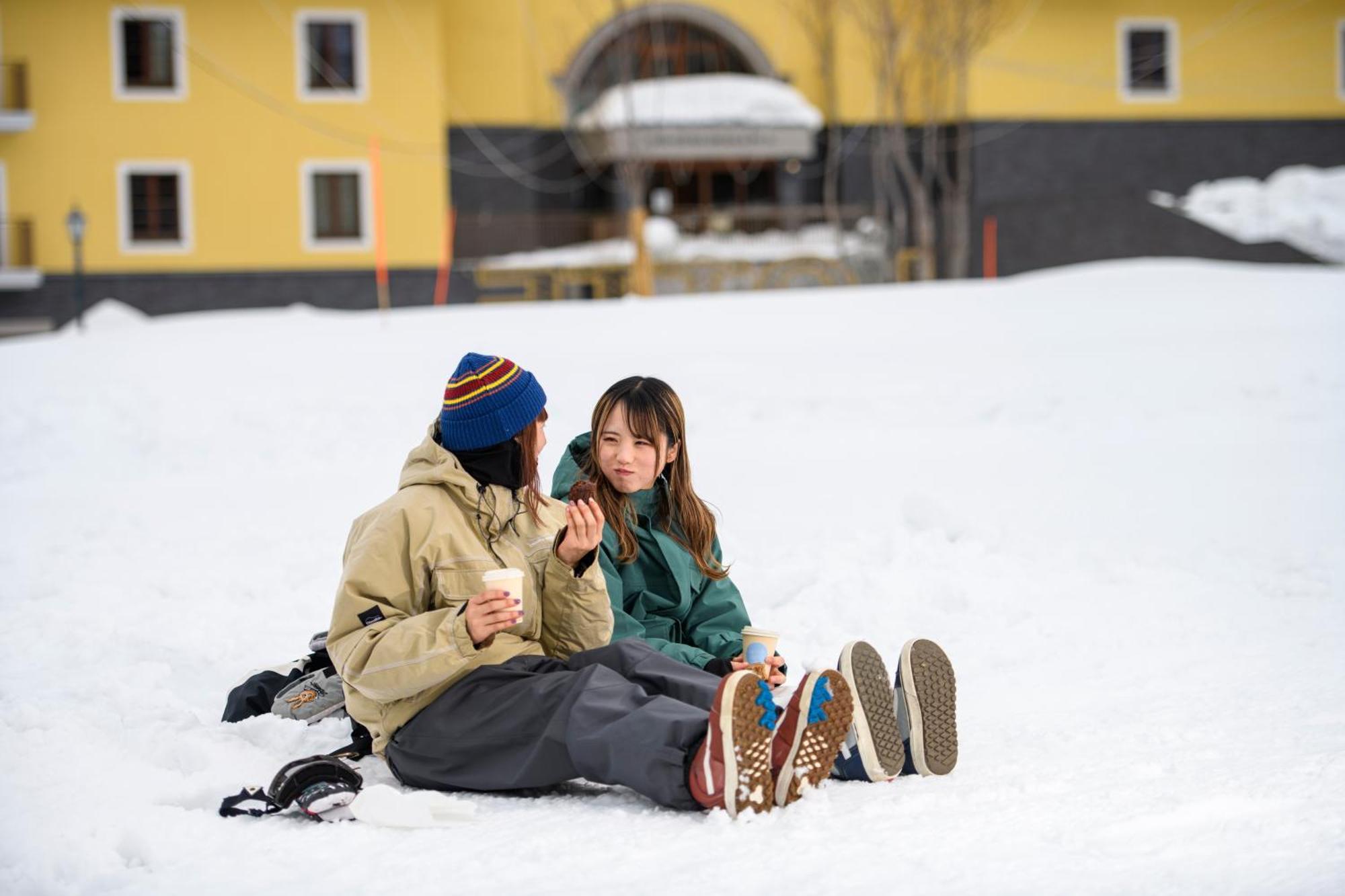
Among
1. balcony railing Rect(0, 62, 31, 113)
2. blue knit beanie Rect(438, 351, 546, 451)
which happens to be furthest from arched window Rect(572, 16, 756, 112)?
blue knit beanie Rect(438, 351, 546, 451)

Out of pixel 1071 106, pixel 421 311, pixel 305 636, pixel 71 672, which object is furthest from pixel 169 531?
pixel 1071 106

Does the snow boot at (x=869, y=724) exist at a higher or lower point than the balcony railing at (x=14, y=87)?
lower

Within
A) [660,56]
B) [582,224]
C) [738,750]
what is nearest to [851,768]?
[738,750]

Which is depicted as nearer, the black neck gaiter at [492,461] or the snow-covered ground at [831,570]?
the snow-covered ground at [831,570]

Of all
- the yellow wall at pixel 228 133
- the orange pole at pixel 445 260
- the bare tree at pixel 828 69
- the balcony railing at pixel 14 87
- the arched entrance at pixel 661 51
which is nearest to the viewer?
the balcony railing at pixel 14 87

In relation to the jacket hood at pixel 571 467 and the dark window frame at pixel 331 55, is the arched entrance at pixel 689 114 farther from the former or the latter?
the jacket hood at pixel 571 467

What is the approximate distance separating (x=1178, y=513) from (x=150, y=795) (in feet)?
18.4

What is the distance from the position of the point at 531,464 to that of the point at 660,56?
24.0 metres

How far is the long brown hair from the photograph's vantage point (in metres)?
3.98

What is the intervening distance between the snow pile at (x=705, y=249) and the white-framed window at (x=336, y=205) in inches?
89.1

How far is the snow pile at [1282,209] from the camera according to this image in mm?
24250

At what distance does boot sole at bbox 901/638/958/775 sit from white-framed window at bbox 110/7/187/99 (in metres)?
22.9

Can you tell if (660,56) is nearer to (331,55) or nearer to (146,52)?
(331,55)

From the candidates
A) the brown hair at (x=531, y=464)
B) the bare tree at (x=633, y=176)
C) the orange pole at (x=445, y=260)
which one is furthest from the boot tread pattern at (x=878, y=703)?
the orange pole at (x=445, y=260)
